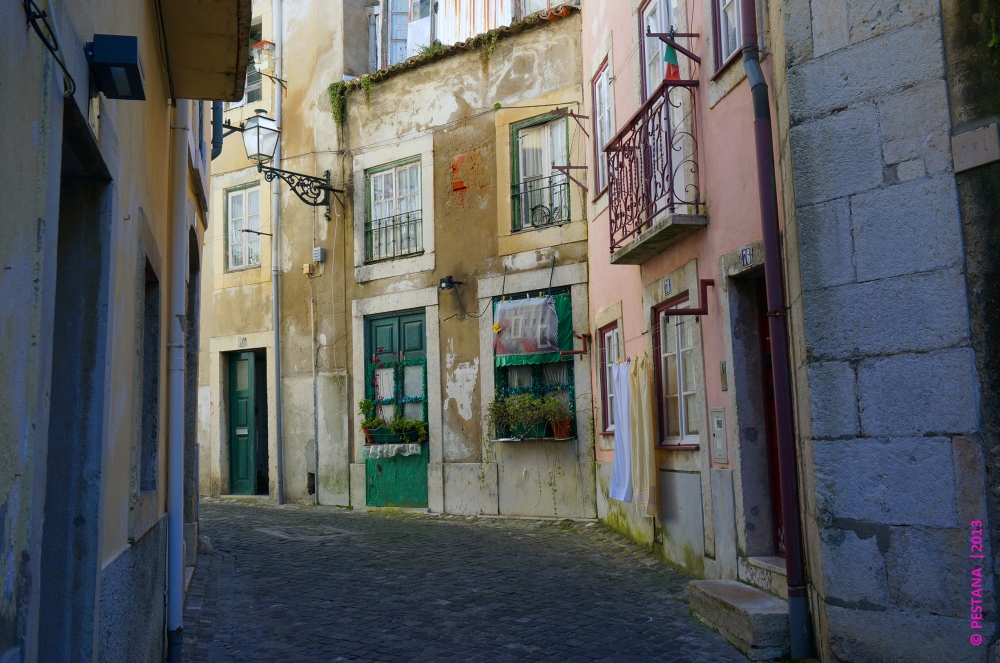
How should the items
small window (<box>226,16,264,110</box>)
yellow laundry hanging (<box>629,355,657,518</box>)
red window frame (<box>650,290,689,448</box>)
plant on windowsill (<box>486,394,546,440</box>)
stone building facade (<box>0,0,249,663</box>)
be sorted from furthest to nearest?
small window (<box>226,16,264,110</box>) < plant on windowsill (<box>486,394,546,440</box>) < red window frame (<box>650,290,689,448</box>) < yellow laundry hanging (<box>629,355,657,518</box>) < stone building facade (<box>0,0,249,663</box>)

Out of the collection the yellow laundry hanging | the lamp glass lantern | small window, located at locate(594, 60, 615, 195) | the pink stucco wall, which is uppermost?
the lamp glass lantern

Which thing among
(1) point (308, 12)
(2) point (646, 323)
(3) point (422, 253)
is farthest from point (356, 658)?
(1) point (308, 12)

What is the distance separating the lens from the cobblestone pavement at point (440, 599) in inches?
231

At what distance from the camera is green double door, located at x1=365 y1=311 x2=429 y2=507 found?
13.9m

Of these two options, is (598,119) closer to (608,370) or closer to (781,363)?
(608,370)

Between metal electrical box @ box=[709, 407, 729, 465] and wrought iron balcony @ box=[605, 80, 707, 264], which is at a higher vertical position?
wrought iron balcony @ box=[605, 80, 707, 264]

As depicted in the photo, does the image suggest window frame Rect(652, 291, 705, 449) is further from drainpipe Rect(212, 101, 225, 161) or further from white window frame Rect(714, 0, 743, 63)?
drainpipe Rect(212, 101, 225, 161)

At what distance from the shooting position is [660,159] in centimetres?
832

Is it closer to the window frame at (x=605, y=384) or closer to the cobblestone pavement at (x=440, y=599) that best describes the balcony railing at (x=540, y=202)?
the window frame at (x=605, y=384)

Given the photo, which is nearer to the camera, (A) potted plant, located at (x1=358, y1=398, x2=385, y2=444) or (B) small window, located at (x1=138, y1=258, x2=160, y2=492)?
(B) small window, located at (x1=138, y1=258, x2=160, y2=492)

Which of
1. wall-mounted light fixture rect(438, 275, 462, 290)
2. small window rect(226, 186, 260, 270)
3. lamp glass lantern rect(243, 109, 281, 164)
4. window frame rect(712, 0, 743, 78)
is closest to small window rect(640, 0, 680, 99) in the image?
window frame rect(712, 0, 743, 78)

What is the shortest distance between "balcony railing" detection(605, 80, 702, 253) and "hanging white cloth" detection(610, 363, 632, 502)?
140cm

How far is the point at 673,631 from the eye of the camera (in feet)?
20.3

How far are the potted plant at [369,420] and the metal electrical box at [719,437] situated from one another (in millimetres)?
7477
